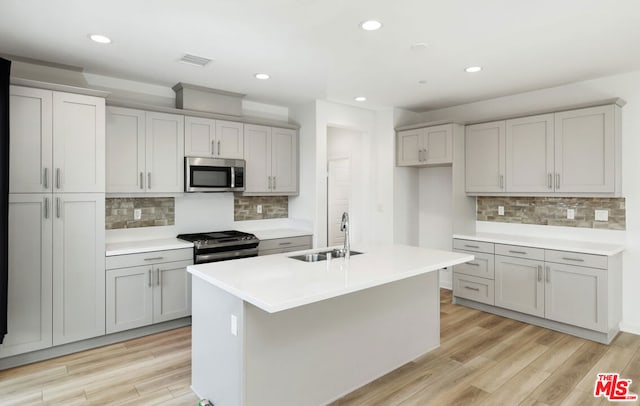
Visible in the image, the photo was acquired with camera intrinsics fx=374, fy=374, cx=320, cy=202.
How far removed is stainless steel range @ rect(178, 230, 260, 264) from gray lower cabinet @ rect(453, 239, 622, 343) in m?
2.45

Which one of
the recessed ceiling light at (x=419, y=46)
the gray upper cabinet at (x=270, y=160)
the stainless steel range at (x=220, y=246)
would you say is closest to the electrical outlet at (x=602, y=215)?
the recessed ceiling light at (x=419, y=46)

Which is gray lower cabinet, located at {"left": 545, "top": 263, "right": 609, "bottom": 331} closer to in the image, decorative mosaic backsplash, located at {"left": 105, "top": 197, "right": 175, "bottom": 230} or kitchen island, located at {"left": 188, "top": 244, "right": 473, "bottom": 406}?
kitchen island, located at {"left": 188, "top": 244, "right": 473, "bottom": 406}

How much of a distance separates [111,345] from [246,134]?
2.61 meters

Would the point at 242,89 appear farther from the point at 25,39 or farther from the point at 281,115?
the point at 25,39

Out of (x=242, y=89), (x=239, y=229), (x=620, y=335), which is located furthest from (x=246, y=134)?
(x=620, y=335)

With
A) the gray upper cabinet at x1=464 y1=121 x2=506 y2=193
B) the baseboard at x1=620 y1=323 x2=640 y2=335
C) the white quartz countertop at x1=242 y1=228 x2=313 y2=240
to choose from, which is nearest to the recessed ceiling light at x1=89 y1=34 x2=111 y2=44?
the white quartz countertop at x1=242 y1=228 x2=313 y2=240

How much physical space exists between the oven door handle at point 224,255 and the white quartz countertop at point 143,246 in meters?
0.17

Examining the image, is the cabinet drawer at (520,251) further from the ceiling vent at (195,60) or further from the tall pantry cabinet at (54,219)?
the tall pantry cabinet at (54,219)

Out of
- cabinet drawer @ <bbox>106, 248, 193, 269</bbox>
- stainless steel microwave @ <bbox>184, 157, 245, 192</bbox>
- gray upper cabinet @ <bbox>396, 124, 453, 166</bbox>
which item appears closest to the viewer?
cabinet drawer @ <bbox>106, 248, 193, 269</bbox>

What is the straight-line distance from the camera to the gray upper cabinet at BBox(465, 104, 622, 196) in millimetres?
3551

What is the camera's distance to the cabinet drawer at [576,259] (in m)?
3.39

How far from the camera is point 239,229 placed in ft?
15.8

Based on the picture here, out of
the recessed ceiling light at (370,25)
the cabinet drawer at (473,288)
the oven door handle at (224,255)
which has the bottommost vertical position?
the cabinet drawer at (473,288)

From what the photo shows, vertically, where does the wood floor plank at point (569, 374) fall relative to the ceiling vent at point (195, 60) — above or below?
below
